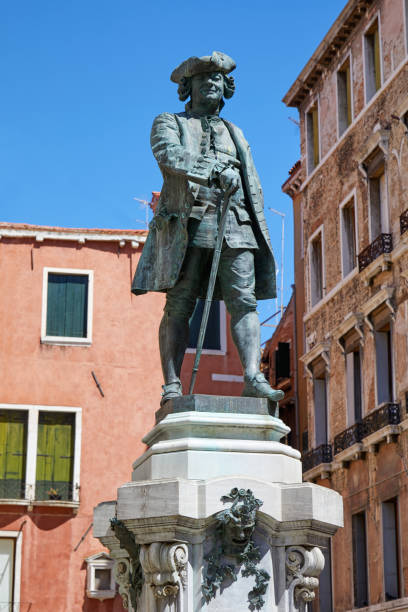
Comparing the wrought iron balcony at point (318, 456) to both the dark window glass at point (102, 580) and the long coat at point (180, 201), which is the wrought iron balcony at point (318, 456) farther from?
the long coat at point (180, 201)

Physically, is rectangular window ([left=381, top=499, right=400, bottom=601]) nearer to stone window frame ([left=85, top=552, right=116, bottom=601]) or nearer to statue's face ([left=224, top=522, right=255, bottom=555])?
stone window frame ([left=85, top=552, right=116, bottom=601])

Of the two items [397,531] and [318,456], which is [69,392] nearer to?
[318,456]

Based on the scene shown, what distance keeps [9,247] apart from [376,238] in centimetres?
842

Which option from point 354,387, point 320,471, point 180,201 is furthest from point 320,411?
point 180,201

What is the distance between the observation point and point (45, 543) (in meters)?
26.0

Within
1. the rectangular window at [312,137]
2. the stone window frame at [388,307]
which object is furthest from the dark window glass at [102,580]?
the rectangular window at [312,137]

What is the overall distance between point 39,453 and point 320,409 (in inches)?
315

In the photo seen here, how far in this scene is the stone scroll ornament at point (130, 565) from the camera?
7902 mm

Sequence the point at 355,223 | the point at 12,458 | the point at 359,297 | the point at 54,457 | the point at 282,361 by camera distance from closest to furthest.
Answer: the point at 12,458 → the point at 54,457 → the point at 359,297 → the point at 355,223 → the point at 282,361

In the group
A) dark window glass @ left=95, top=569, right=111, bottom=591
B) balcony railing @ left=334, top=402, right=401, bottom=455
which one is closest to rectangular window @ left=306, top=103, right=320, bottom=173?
balcony railing @ left=334, top=402, right=401, bottom=455

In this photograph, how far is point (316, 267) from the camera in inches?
1268

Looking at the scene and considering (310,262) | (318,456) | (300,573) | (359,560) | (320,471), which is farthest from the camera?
(310,262)

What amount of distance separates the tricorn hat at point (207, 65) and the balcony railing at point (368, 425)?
1751 cm

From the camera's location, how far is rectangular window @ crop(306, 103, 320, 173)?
32.9m
